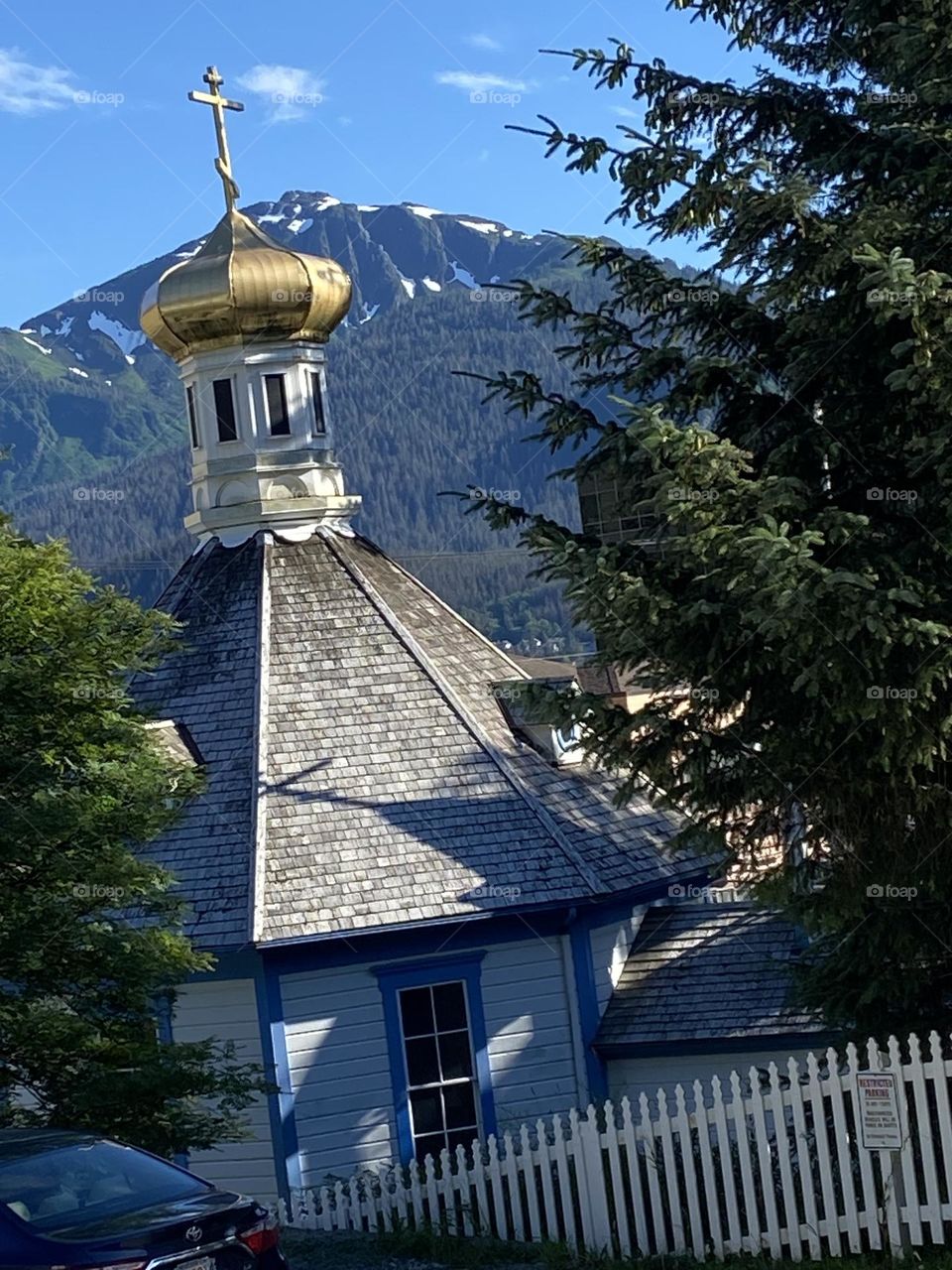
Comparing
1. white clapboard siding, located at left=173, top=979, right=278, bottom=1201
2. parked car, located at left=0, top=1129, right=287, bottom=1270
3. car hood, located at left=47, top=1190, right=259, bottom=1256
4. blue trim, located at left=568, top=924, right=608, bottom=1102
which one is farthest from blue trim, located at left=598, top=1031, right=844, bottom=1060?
car hood, located at left=47, top=1190, right=259, bottom=1256

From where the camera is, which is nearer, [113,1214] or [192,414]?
[113,1214]

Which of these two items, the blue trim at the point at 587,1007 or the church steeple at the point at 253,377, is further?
the church steeple at the point at 253,377

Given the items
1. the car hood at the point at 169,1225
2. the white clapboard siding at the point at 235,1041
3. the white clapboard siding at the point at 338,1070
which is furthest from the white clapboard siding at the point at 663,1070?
the car hood at the point at 169,1225

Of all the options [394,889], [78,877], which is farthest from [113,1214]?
[394,889]

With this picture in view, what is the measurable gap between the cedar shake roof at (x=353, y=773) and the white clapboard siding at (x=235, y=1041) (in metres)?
0.77

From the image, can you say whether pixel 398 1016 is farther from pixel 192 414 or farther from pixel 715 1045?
pixel 192 414

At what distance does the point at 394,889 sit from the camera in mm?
17984

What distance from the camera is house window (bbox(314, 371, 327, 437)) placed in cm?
2320

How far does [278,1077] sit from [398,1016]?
1441 mm

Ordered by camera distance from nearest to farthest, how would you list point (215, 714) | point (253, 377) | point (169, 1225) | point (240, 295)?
point (169, 1225)
point (215, 714)
point (240, 295)
point (253, 377)

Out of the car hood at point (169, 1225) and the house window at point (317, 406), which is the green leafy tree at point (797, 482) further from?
the house window at point (317, 406)

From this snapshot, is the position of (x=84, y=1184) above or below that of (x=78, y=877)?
below

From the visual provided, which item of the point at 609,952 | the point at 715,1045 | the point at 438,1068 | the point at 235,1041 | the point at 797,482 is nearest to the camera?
the point at 797,482

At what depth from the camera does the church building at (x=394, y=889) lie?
17.6 meters
